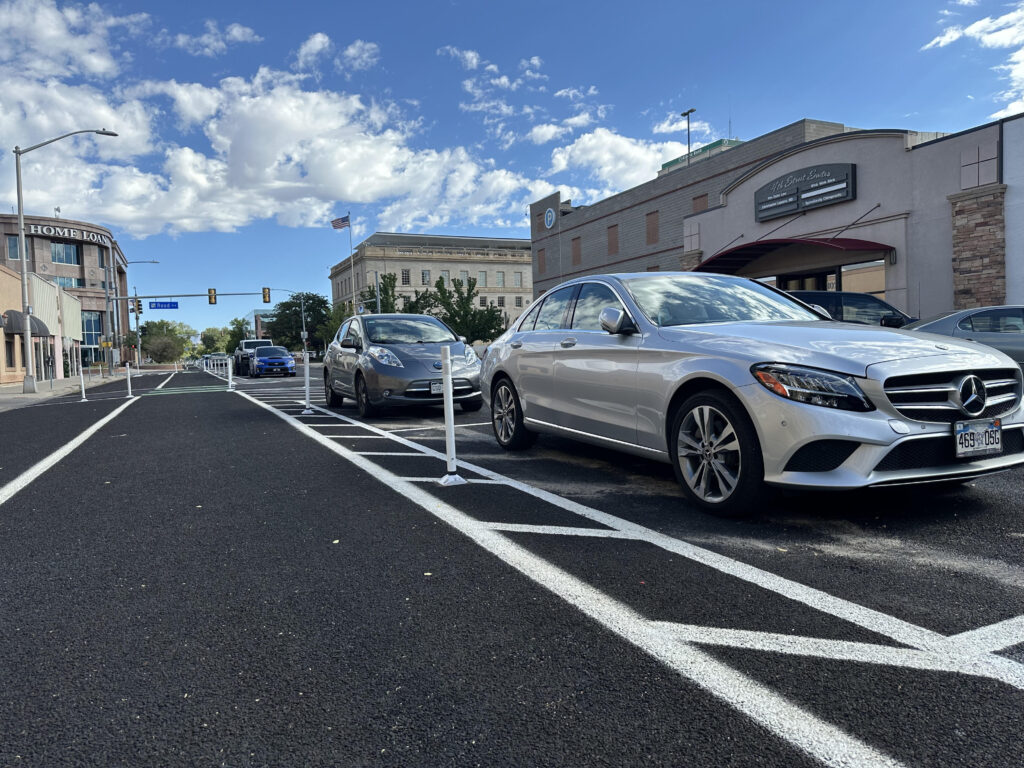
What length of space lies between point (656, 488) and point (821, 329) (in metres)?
1.57

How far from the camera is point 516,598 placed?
2975 mm

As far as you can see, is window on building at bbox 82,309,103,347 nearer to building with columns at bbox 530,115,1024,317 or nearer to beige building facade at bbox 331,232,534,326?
beige building facade at bbox 331,232,534,326

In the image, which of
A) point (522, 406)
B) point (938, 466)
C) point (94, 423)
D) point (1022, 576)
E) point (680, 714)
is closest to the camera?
point (680, 714)

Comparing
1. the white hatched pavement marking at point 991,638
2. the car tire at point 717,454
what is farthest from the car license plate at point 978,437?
the white hatched pavement marking at point 991,638

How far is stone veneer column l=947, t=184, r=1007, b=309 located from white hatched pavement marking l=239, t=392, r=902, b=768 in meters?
15.6

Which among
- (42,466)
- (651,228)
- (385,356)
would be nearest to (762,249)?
(385,356)

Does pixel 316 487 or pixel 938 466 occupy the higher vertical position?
pixel 938 466

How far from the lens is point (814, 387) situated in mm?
3689

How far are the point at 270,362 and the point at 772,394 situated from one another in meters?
31.5

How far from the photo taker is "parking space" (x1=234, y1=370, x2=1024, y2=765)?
6.65ft

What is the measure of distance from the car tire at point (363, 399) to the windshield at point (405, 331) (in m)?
0.63

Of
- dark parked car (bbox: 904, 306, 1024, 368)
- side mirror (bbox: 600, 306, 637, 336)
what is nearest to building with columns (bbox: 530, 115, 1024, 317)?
dark parked car (bbox: 904, 306, 1024, 368)

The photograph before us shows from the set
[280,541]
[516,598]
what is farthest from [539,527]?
[280,541]

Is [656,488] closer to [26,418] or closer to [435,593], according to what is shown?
[435,593]
